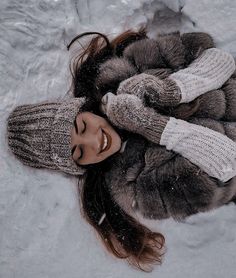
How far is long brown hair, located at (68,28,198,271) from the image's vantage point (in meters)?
1.81

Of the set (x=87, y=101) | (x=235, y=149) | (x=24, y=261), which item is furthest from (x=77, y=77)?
(x=24, y=261)

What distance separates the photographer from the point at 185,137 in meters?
1.52

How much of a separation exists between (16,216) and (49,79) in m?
0.59

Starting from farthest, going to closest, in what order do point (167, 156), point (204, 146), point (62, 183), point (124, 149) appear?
point (62, 183) < point (124, 149) < point (167, 156) < point (204, 146)

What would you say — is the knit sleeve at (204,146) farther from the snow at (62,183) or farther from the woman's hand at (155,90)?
the snow at (62,183)

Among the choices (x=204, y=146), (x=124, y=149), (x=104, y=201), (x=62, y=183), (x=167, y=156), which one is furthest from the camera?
(x=62, y=183)

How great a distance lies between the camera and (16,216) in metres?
2.14

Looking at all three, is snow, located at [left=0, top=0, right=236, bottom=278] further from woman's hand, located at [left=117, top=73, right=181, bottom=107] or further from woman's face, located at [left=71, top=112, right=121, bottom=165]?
woman's hand, located at [left=117, top=73, right=181, bottom=107]

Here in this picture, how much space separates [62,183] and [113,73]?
2.21ft

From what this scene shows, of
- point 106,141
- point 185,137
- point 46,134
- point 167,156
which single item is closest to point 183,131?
point 185,137

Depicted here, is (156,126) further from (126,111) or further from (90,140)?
(90,140)

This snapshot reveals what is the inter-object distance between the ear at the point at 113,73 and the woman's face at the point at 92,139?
0.42ft

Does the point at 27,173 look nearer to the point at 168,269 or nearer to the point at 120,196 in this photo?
the point at 120,196

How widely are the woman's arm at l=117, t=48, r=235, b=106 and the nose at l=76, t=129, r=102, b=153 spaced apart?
0.16 m
